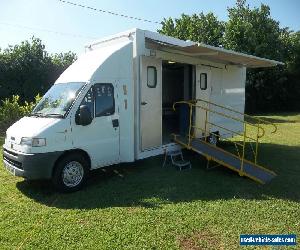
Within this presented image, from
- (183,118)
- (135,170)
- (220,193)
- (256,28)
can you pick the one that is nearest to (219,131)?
(183,118)

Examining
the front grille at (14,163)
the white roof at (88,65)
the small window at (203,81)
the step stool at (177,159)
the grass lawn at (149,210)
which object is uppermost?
the white roof at (88,65)

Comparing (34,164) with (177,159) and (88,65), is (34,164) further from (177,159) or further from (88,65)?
(177,159)

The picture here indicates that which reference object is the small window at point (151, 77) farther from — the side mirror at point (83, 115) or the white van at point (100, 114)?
the side mirror at point (83, 115)

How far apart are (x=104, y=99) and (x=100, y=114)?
0.35 meters

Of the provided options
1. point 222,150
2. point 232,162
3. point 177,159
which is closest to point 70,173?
point 177,159

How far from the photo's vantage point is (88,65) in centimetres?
823

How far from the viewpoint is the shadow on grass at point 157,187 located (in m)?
6.96

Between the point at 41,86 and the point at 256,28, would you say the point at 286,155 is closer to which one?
the point at 41,86

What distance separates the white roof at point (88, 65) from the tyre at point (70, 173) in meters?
1.75

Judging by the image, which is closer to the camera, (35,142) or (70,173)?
(35,142)

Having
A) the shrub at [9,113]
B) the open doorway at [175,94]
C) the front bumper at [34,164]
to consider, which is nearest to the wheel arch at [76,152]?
the front bumper at [34,164]

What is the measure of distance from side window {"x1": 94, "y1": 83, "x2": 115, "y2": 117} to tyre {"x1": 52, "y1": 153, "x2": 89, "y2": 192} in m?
1.08

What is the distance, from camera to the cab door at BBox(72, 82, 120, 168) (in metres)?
7.61

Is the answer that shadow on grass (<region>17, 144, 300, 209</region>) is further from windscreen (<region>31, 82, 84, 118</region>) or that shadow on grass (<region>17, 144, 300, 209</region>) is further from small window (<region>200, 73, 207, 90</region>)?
small window (<region>200, 73, 207, 90</region>)
